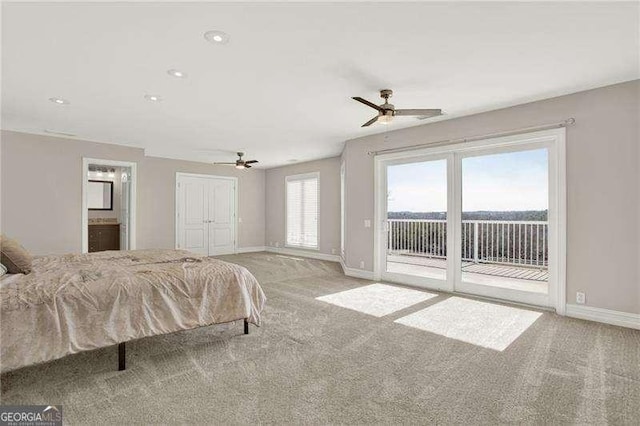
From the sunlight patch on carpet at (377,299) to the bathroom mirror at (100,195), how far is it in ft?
20.9

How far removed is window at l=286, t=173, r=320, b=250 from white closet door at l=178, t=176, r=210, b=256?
7.30ft

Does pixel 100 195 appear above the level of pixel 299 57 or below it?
below

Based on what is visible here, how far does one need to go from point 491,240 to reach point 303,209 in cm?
481

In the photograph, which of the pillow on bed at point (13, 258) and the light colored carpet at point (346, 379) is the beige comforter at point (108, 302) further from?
the light colored carpet at point (346, 379)

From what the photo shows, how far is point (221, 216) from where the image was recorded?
909 centimetres

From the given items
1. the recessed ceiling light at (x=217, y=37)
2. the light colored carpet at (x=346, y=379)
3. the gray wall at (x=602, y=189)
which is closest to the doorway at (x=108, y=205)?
the light colored carpet at (x=346, y=379)

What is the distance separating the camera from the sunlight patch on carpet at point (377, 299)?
13.2 feet

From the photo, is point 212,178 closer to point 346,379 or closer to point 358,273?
point 358,273

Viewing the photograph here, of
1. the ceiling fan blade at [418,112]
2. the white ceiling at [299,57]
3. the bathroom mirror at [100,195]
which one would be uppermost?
the white ceiling at [299,57]

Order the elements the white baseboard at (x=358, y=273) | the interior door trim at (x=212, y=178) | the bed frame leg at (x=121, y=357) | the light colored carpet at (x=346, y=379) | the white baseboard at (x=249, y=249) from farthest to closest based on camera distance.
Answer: the white baseboard at (x=249, y=249), the interior door trim at (x=212, y=178), the white baseboard at (x=358, y=273), the bed frame leg at (x=121, y=357), the light colored carpet at (x=346, y=379)

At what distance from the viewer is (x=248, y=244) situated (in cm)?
965

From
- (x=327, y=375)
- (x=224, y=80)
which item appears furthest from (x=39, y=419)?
(x=224, y=80)

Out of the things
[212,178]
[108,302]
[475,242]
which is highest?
[212,178]

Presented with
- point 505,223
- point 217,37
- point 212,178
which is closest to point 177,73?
point 217,37
